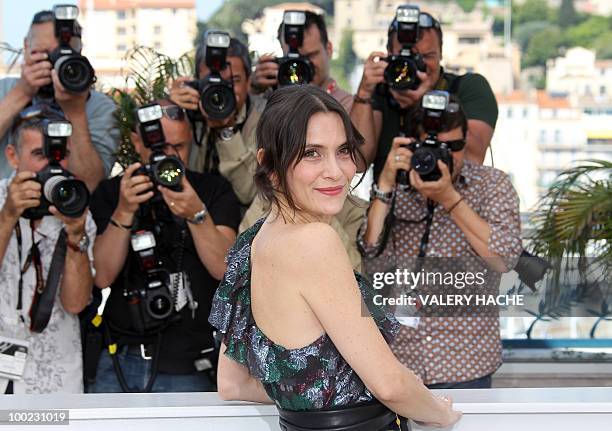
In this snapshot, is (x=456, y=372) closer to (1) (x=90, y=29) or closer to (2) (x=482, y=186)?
(2) (x=482, y=186)

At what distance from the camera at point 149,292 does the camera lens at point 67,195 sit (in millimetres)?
191

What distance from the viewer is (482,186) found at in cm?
302

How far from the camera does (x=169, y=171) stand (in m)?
2.99

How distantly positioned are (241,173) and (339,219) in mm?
403

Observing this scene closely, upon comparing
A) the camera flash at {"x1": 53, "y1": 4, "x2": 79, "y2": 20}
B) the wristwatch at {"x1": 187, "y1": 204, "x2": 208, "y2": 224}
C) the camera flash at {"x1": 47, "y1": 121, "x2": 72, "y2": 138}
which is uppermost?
the camera flash at {"x1": 53, "y1": 4, "x2": 79, "y2": 20}

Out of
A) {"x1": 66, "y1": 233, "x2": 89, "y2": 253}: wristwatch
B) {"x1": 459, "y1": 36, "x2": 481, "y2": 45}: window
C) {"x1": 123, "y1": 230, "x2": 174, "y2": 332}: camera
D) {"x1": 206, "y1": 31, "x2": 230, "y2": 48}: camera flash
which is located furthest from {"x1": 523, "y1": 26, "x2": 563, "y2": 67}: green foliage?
{"x1": 66, "y1": 233, "x2": 89, "y2": 253}: wristwatch

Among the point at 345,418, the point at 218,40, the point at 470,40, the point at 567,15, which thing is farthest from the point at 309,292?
the point at 567,15

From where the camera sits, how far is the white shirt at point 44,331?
9.79ft

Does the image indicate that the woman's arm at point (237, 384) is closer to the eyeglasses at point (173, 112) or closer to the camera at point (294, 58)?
the eyeglasses at point (173, 112)

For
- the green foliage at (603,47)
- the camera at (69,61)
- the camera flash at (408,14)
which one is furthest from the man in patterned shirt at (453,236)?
the green foliage at (603,47)

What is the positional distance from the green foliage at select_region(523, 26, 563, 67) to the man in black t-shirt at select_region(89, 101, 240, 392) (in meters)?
5.94

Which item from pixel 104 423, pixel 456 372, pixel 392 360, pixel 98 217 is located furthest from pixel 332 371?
pixel 98 217

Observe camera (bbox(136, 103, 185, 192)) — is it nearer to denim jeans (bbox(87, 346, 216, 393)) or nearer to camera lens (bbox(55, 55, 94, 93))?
camera lens (bbox(55, 55, 94, 93))

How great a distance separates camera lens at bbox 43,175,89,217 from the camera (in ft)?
9.58
